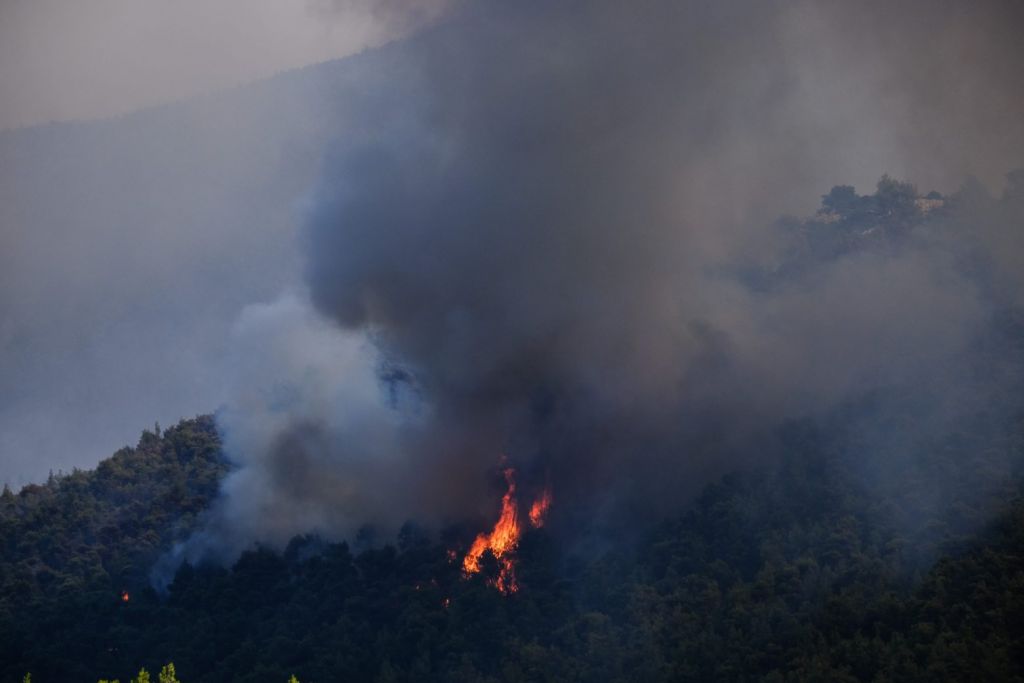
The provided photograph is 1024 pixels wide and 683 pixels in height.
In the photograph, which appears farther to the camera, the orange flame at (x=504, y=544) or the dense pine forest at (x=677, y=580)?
the orange flame at (x=504, y=544)

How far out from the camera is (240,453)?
120m

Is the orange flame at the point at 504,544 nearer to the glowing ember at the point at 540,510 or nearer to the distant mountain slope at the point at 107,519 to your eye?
the glowing ember at the point at 540,510

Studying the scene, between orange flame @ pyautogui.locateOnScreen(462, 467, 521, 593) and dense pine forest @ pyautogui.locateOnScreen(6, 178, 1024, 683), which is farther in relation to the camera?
orange flame @ pyautogui.locateOnScreen(462, 467, 521, 593)

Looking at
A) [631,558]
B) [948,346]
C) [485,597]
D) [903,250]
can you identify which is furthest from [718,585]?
[903,250]

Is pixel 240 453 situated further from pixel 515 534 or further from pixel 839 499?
pixel 839 499

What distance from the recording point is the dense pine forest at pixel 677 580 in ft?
259

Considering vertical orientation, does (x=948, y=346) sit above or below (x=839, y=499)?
above

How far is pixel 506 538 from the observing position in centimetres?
10450

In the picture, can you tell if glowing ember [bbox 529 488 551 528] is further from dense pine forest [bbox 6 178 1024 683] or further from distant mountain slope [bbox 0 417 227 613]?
distant mountain slope [bbox 0 417 227 613]

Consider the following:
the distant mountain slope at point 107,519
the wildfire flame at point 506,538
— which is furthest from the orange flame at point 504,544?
the distant mountain slope at point 107,519

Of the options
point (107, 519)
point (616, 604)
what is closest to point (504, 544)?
point (616, 604)

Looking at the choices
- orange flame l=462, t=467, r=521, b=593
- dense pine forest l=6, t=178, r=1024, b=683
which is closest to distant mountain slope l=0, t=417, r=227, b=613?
dense pine forest l=6, t=178, r=1024, b=683

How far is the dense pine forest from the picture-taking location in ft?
259

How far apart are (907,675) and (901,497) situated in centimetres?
1834
